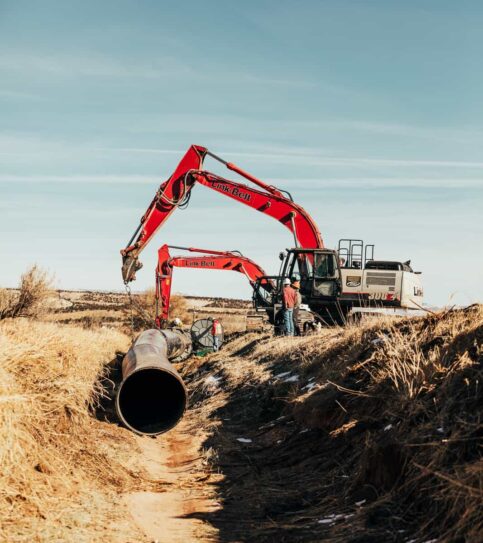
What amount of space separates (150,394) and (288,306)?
26.3 feet

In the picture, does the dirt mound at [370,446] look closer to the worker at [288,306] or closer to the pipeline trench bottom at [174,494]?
the pipeline trench bottom at [174,494]

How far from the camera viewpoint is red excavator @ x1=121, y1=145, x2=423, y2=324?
25.1 meters

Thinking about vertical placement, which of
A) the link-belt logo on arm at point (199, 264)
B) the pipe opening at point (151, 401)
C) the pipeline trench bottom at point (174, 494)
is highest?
the link-belt logo on arm at point (199, 264)

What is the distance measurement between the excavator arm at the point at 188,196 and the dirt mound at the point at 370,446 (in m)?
12.6

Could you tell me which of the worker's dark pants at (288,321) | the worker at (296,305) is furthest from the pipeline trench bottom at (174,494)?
the worker at (296,305)

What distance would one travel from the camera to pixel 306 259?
82.6ft

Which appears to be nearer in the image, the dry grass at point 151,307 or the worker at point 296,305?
the worker at point 296,305

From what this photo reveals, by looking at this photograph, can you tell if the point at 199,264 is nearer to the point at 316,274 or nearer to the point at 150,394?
the point at 316,274

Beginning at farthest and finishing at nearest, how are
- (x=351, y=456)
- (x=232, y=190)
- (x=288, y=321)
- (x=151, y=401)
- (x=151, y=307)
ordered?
(x=151, y=307) → (x=232, y=190) → (x=288, y=321) → (x=151, y=401) → (x=351, y=456)

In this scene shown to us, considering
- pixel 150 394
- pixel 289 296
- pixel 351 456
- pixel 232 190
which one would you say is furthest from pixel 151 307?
pixel 351 456

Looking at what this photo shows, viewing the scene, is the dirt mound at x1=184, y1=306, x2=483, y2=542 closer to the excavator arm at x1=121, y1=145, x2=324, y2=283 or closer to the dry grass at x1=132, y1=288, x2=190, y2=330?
the excavator arm at x1=121, y1=145, x2=324, y2=283

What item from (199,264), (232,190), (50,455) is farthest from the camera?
(199,264)

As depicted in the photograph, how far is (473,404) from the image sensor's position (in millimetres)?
7316

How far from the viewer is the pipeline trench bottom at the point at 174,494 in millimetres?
7910
